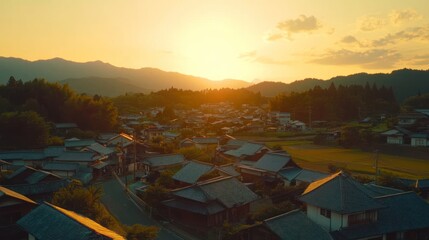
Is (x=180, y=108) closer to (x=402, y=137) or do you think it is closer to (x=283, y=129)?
(x=283, y=129)

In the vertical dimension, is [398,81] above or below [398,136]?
above

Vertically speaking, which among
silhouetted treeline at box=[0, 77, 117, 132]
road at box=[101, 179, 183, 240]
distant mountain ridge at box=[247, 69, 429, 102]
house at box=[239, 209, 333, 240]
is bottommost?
road at box=[101, 179, 183, 240]

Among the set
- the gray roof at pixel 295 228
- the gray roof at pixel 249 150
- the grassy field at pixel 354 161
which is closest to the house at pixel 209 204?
the gray roof at pixel 295 228

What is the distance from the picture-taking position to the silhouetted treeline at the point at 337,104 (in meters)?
80.8

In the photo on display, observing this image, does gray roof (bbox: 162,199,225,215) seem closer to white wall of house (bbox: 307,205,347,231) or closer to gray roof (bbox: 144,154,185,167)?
white wall of house (bbox: 307,205,347,231)

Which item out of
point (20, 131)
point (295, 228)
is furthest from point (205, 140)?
point (295, 228)

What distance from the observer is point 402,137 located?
52125mm

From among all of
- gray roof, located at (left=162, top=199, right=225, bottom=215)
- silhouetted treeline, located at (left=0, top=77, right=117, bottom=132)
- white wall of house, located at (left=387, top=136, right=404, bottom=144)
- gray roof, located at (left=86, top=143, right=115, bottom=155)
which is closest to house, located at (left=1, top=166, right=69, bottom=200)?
gray roof, located at (left=162, top=199, right=225, bottom=215)

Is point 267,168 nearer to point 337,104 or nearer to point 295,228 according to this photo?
point 295,228

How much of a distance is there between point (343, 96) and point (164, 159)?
5790 centimetres

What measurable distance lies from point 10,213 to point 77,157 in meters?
20.2

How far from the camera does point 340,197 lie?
58.5ft

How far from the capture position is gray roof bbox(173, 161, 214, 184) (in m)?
27.9

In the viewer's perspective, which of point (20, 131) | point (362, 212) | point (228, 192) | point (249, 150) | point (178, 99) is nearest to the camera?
point (362, 212)
